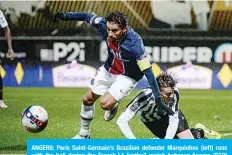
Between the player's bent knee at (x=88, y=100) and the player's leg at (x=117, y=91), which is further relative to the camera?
the player's bent knee at (x=88, y=100)

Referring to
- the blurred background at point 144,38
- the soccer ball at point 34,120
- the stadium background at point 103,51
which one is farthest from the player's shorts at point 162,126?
the blurred background at point 144,38

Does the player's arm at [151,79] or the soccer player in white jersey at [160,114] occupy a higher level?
the player's arm at [151,79]

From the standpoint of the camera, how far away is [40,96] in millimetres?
5430

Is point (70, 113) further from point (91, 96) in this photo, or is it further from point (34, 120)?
point (34, 120)

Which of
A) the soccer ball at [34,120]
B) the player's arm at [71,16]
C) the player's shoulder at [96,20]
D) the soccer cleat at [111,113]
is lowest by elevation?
the soccer cleat at [111,113]

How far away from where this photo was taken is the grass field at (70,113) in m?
4.17

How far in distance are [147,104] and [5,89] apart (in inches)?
80.5

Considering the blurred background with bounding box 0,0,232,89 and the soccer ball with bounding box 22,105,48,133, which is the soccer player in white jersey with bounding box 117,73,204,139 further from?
the blurred background with bounding box 0,0,232,89

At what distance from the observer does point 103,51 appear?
21.1 ft

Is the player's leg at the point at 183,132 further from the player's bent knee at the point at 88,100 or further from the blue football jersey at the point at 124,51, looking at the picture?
the player's bent knee at the point at 88,100

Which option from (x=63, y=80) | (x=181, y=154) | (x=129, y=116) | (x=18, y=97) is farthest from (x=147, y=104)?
(x=63, y=80)

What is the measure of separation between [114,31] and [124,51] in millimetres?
178

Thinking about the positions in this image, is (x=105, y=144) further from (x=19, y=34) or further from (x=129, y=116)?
(x=19, y=34)

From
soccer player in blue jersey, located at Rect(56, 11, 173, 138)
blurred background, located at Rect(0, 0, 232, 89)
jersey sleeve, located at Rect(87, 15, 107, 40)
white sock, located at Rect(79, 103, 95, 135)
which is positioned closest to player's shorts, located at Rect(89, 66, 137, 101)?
soccer player in blue jersey, located at Rect(56, 11, 173, 138)
